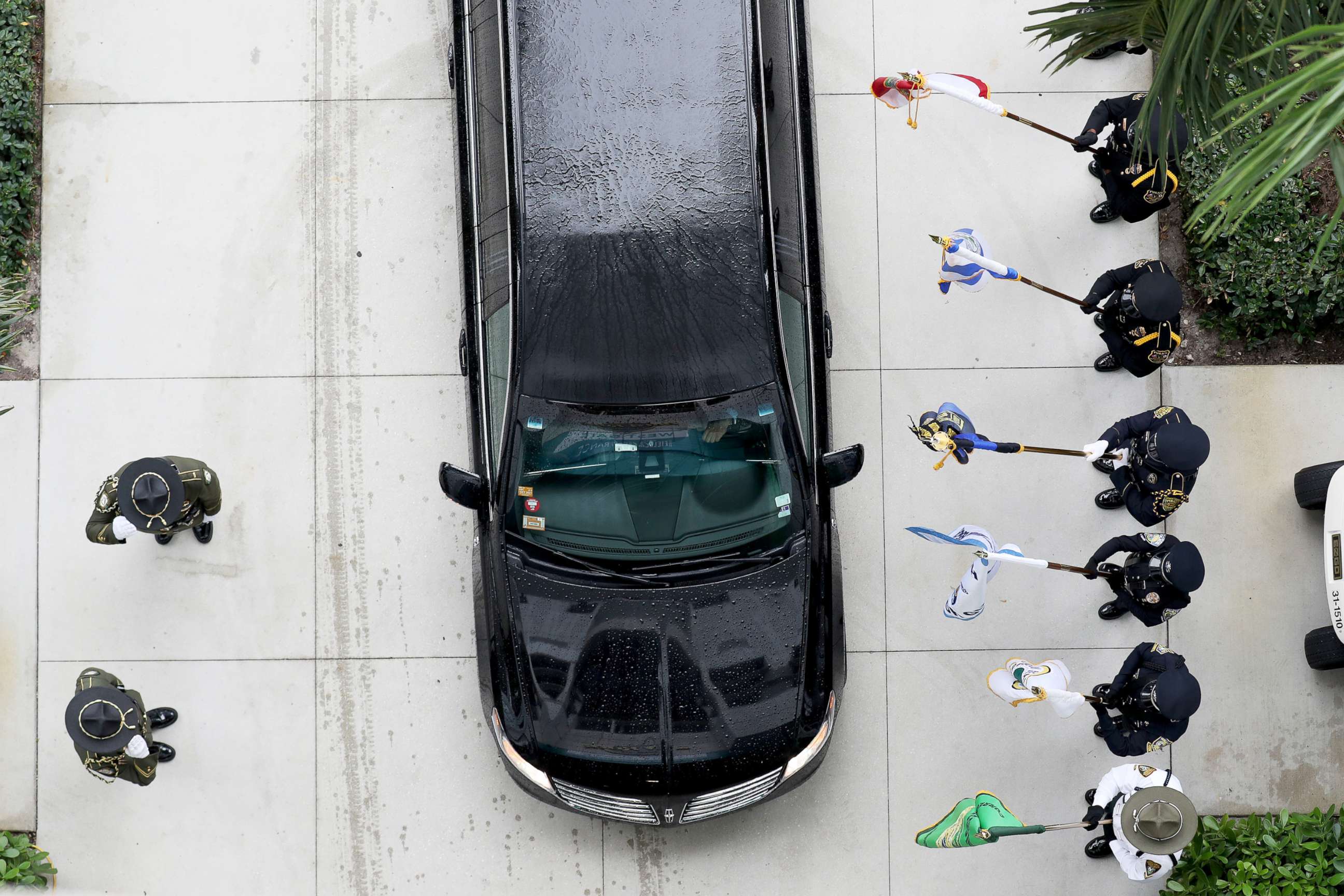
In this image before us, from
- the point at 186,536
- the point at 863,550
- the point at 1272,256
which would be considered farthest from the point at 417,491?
the point at 1272,256

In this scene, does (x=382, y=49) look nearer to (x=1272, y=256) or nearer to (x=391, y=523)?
(x=391, y=523)

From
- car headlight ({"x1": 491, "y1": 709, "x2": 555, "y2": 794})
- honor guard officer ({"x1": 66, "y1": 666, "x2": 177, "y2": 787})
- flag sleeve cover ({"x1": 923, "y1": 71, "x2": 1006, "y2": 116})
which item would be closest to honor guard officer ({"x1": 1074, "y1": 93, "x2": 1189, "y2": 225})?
flag sleeve cover ({"x1": 923, "y1": 71, "x2": 1006, "y2": 116})

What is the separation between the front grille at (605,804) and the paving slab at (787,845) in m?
0.61

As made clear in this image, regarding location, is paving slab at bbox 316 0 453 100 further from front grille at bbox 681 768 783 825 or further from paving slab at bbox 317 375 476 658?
front grille at bbox 681 768 783 825

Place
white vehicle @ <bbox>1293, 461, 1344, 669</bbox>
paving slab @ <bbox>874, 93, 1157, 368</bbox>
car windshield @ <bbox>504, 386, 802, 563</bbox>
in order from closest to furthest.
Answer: car windshield @ <bbox>504, 386, 802, 563</bbox>, white vehicle @ <bbox>1293, 461, 1344, 669</bbox>, paving slab @ <bbox>874, 93, 1157, 368</bbox>

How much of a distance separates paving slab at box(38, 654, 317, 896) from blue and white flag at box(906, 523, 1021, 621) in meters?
3.67

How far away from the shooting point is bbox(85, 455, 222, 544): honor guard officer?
5328 millimetres

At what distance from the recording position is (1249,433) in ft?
20.6

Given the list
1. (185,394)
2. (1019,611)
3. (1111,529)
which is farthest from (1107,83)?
(185,394)

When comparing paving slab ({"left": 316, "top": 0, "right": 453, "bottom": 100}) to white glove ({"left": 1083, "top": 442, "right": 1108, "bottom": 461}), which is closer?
white glove ({"left": 1083, "top": 442, "right": 1108, "bottom": 461})

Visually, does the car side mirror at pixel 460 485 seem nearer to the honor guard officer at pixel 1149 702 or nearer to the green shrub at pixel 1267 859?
the honor guard officer at pixel 1149 702

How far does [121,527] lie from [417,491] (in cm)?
154

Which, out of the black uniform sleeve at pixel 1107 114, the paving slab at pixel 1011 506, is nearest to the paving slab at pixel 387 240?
the paving slab at pixel 1011 506

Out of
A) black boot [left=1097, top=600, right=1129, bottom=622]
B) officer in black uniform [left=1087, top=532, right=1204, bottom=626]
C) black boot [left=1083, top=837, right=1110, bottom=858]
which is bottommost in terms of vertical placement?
black boot [left=1083, top=837, right=1110, bottom=858]
